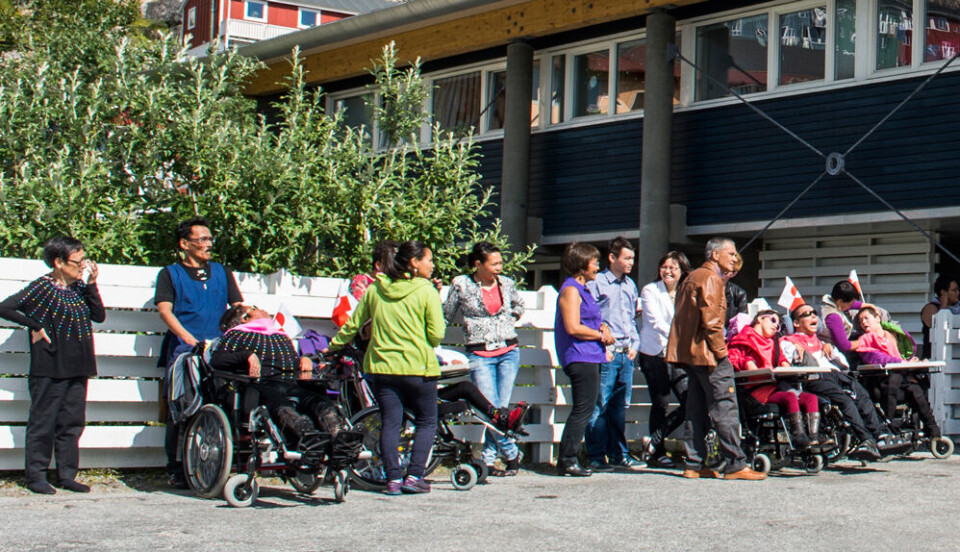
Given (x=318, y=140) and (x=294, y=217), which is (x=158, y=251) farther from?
(x=318, y=140)

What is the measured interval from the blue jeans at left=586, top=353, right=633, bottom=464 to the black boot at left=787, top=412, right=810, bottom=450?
1.29m

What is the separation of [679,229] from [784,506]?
9729 millimetres

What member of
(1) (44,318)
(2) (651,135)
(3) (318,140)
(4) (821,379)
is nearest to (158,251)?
(3) (318,140)

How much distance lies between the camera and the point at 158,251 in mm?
11258

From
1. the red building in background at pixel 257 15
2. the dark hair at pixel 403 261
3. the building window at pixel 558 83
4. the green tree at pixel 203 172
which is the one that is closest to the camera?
the dark hair at pixel 403 261

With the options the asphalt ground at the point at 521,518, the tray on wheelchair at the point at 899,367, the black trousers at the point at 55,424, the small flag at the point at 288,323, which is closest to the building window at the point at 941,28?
the tray on wheelchair at the point at 899,367

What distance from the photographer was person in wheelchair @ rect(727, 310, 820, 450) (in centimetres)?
1021

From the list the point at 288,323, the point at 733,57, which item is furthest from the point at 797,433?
the point at 733,57

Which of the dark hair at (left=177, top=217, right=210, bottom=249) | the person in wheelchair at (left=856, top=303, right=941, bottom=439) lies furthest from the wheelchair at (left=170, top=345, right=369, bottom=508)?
the person in wheelchair at (left=856, top=303, right=941, bottom=439)

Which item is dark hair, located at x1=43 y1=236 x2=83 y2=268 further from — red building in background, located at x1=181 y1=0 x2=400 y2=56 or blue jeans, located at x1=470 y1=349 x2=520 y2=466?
red building in background, located at x1=181 y1=0 x2=400 y2=56

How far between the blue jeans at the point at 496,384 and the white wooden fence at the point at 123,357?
3.72ft

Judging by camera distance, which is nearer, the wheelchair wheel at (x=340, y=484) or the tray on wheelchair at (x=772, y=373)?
the wheelchair wheel at (x=340, y=484)

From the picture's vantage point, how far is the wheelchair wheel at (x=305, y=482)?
8.32 m

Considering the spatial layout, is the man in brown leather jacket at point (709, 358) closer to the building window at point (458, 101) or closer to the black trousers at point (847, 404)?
the black trousers at point (847, 404)
